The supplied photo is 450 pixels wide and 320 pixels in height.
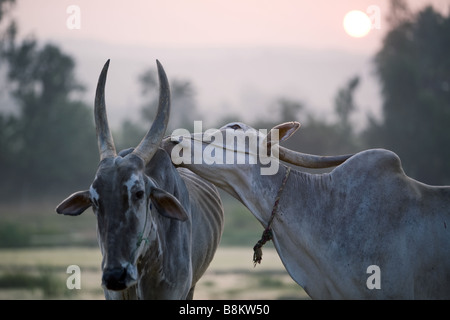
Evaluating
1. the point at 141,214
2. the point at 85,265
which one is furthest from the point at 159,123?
the point at 85,265

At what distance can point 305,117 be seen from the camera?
3484cm

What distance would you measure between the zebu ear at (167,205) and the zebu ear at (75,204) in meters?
0.40

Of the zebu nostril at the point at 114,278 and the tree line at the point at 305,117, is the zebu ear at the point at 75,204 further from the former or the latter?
the tree line at the point at 305,117

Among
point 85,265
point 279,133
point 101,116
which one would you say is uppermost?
point 101,116

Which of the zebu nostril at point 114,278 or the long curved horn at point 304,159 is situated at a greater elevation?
the long curved horn at point 304,159

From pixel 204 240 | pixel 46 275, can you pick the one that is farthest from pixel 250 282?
pixel 204 240

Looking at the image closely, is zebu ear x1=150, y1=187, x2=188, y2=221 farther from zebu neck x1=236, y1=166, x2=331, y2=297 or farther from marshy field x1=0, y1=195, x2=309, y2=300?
marshy field x1=0, y1=195, x2=309, y2=300

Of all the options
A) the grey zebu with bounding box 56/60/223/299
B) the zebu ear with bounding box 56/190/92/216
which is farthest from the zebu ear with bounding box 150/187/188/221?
the zebu ear with bounding box 56/190/92/216

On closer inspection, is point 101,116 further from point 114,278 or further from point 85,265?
point 85,265

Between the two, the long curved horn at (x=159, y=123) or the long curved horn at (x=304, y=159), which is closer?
the long curved horn at (x=159, y=123)

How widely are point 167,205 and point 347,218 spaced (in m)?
1.13

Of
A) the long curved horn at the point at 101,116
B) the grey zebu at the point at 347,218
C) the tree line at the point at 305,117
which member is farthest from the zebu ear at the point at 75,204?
the tree line at the point at 305,117

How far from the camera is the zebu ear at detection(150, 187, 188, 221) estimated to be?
15.0ft

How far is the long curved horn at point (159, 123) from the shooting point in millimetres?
4750
